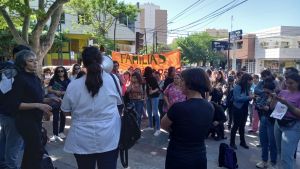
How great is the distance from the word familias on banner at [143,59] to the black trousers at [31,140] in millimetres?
9165

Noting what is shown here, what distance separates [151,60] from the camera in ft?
42.5

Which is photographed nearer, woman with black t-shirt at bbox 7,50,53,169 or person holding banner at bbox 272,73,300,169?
woman with black t-shirt at bbox 7,50,53,169

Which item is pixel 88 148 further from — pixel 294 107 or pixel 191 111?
pixel 294 107

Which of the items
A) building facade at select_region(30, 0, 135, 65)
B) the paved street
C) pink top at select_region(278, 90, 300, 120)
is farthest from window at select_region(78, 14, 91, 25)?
pink top at select_region(278, 90, 300, 120)

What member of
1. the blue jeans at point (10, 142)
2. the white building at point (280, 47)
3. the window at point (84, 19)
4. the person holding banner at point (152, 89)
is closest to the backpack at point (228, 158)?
the person holding banner at point (152, 89)

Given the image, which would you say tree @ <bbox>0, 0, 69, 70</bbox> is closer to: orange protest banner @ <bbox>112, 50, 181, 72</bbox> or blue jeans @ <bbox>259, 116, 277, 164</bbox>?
orange protest banner @ <bbox>112, 50, 181, 72</bbox>

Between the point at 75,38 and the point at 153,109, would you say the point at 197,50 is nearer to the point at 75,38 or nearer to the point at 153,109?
the point at 75,38

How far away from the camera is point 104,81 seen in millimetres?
3057

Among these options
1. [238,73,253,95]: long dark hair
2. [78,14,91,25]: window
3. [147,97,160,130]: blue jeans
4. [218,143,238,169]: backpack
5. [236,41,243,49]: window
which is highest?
[78,14,91,25]: window

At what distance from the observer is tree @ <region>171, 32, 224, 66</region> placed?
63.6 meters

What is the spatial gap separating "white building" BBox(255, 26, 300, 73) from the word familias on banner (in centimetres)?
3669

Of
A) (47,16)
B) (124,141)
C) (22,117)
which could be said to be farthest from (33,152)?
(47,16)

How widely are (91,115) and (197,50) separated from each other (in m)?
62.0

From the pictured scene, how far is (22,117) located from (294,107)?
3.45 meters
